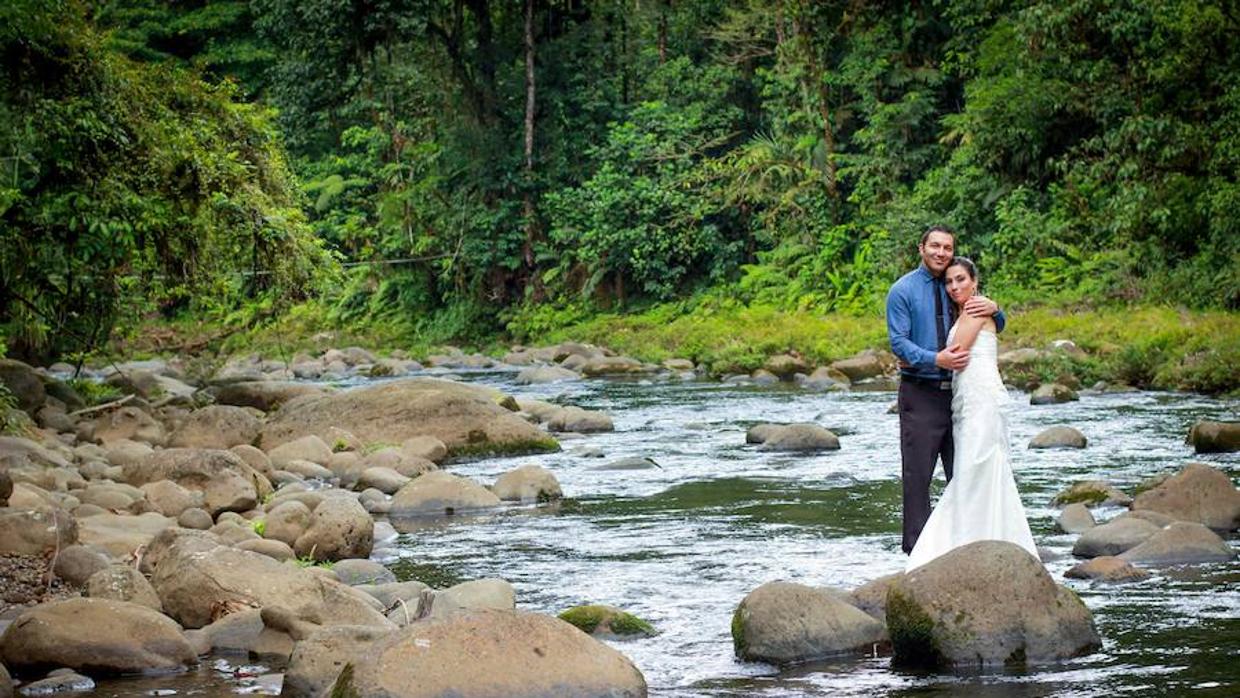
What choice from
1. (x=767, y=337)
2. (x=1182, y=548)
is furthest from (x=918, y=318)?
(x=767, y=337)

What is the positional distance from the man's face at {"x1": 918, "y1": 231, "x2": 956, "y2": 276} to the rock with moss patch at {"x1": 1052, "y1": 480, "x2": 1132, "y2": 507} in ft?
14.2

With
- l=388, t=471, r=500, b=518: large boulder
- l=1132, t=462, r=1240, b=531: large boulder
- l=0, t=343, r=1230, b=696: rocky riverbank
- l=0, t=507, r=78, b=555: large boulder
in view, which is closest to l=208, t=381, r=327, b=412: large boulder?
l=0, t=343, r=1230, b=696: rocky riverbank

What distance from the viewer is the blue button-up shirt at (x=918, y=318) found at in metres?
8.73

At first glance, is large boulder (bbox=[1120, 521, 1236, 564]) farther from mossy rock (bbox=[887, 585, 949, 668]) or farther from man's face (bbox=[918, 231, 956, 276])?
mossy rock (bbox=[887, 585, 949, 668])

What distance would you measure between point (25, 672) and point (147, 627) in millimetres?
621

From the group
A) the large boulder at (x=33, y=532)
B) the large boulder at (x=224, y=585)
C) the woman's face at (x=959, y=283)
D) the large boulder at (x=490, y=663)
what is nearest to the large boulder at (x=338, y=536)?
the large boulder at (x=33, y=532)

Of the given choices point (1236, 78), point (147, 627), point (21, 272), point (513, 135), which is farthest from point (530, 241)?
point (147, 627)

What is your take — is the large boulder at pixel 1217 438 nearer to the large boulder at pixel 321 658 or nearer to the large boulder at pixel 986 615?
the large boulder at pixel 986 615

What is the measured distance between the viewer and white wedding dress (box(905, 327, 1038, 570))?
8.66 metres

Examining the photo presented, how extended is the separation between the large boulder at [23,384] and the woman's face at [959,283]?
42.9 ft

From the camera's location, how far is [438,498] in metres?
13.9

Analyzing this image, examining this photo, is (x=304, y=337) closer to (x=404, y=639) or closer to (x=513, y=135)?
(x=513, y=135)

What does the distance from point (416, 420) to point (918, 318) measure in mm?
10406

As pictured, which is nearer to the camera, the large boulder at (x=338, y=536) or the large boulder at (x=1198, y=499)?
the large boulder at (x=1198, y=499)
